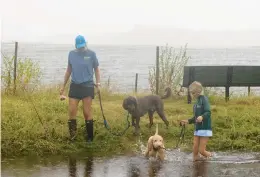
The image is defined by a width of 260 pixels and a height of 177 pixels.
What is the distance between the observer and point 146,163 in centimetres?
877

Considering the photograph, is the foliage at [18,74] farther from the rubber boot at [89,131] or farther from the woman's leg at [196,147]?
the woman's leg at [196,147]

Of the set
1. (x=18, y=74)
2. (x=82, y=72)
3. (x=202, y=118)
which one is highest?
(x=82, y=72)

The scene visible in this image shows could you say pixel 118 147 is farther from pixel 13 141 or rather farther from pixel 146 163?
pixel 13 141

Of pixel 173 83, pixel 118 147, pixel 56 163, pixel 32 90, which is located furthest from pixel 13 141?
pixel 173 83

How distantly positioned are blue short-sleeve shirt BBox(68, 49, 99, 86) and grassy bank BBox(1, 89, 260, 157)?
Result: 3.64 ft

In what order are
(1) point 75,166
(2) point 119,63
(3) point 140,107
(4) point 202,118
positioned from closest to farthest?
(1) point 75,166 → (4) point 202,118 → (3) point 140,107 → (2) point 119,63

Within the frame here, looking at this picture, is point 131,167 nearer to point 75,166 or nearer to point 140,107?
point 75,166

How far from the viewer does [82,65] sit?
962 cm

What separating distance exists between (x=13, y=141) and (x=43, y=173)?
165 centimetres

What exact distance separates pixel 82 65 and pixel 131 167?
7.32 feet

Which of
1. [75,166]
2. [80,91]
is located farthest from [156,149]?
[80,91]

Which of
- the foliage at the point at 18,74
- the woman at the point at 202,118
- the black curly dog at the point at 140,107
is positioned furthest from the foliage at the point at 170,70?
the woman at the point at 202,118

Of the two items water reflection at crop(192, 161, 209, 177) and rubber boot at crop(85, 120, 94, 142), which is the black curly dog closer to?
rubber boot at crop(85, 120, 94, 142)

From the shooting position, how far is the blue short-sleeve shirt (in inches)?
380
